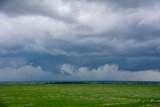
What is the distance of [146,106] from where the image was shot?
1468 inches

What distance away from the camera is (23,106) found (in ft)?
120

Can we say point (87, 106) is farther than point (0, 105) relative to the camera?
Yes

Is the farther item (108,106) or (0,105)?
(108,106)

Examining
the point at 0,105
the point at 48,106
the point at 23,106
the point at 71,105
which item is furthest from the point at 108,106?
the point at 0,105

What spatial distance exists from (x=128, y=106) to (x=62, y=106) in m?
7.11

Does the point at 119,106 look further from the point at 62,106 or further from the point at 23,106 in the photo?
the point at 23,106

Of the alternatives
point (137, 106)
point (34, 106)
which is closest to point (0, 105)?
point (34, 106)

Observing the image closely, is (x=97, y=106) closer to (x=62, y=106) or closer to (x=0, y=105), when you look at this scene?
(x=62, y=106)

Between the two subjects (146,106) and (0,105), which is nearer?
(0,105)

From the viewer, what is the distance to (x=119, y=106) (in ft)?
122

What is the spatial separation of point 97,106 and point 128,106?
3378 mm

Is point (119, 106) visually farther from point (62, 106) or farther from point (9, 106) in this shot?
point (9, 106)

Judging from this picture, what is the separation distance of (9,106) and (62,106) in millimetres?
5693

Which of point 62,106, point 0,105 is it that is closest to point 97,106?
point 62,106
